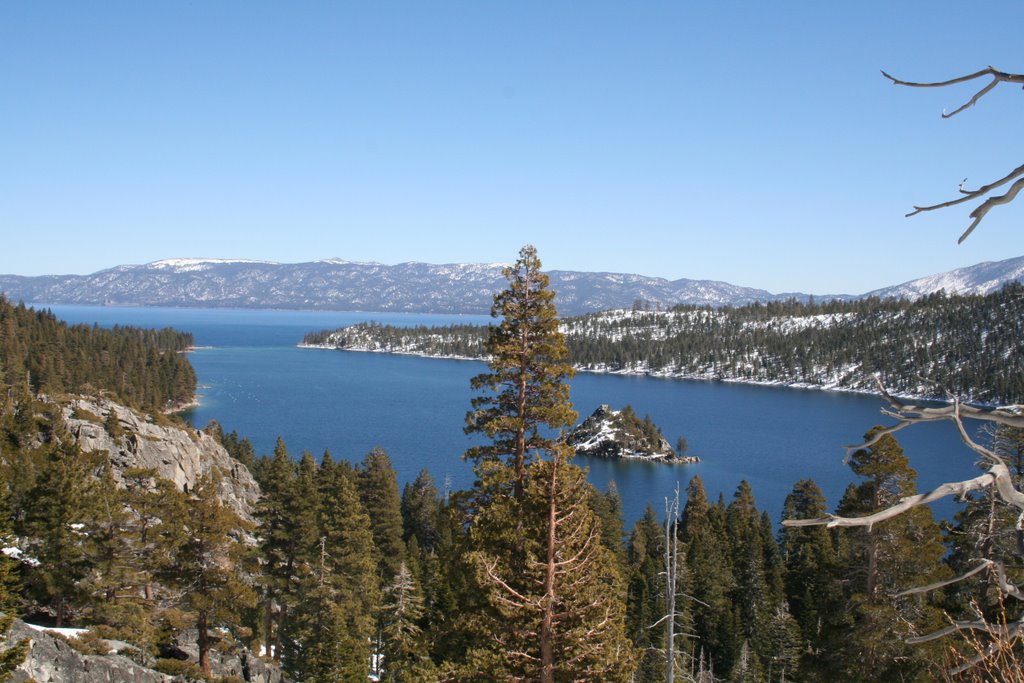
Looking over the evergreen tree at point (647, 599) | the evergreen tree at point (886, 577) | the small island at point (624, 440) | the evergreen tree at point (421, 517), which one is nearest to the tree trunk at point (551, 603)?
the evergreen tree at point (886, 577)

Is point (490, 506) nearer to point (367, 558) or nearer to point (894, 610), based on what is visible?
point (894, 610)

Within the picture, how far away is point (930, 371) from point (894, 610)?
194 meters

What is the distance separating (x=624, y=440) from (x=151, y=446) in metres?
72.2

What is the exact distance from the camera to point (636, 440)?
362 feet

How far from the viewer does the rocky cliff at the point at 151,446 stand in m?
50.2

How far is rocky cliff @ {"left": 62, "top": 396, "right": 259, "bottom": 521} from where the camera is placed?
5022 centimetres

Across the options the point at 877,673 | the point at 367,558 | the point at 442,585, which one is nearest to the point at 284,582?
the point at 367,558

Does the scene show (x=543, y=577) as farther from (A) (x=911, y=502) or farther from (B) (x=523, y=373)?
(A) (x=911, y=502)

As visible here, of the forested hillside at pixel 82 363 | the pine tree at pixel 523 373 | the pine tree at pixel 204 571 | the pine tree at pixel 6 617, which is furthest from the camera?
the forested hillside at pixel 82 363

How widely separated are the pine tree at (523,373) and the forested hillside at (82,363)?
54840 mm

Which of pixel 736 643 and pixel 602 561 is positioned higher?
pixel 602 561

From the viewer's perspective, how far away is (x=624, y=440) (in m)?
111

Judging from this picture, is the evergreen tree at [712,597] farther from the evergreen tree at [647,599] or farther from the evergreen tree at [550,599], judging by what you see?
the evergreen tree at [550,599]

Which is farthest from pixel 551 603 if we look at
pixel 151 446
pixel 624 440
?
pixel 624 440
